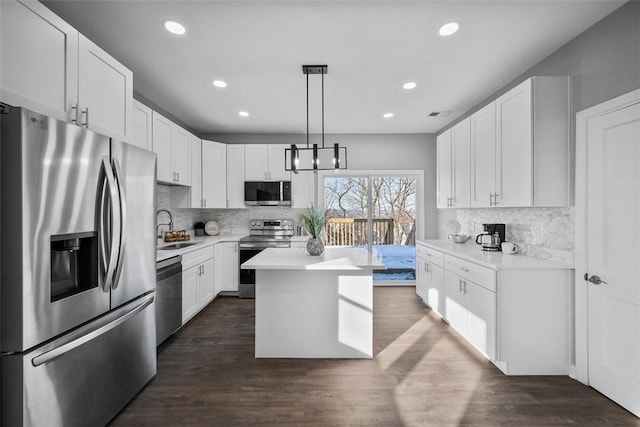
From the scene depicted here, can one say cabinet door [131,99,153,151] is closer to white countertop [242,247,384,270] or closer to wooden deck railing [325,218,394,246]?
white countertop [242,247,384,270]

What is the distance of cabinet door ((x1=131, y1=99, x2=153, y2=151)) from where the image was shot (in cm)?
296

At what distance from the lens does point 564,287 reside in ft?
7.86

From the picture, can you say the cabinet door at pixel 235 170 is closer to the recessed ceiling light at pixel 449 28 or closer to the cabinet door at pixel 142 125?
the cabinet door at pixel 142 125

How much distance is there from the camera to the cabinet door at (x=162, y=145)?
3374 millimetres

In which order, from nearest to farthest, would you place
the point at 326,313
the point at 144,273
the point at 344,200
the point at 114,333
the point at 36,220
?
the point at 36,220
the point at 114,333
the point at 144,273
the point at 326,313
the point at 344,200

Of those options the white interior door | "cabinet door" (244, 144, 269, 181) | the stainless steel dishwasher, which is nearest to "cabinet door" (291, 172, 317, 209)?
"cabinet door" (244, 144, 269, 181)

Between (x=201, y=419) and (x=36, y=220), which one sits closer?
(x=36, y=220)

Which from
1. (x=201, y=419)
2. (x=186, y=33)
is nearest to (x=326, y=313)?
(x=201, y=419)

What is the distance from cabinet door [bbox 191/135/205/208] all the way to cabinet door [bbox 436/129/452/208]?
139 inches

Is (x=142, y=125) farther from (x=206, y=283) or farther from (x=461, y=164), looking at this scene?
(x=461, y=164)

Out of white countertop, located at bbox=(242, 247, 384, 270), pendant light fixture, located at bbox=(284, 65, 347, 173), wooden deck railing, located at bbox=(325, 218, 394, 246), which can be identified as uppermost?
pendant light fixture, located at bbox=(284, 65, 347, 173)

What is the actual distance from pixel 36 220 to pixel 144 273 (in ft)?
2.87

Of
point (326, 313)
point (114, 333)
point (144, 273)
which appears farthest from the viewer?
point (326, 313)

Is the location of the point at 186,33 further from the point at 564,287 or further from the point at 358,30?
the point at 564,287
